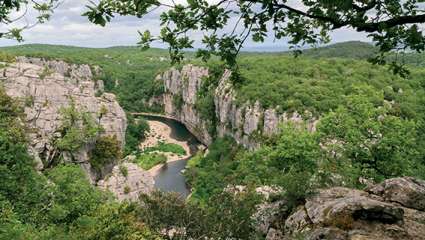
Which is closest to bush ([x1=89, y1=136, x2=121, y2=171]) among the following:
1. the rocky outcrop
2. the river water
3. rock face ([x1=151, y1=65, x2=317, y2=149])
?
the river water

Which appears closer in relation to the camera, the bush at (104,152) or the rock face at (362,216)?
the rock face at (362,216)

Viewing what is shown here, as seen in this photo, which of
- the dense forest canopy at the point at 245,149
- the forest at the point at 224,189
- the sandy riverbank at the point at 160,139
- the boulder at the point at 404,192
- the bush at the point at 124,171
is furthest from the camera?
the sandy riverbank at the point at 160,139

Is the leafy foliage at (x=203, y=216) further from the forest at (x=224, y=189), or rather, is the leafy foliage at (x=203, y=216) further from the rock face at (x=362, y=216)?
the rock face at (x=362, y=216)

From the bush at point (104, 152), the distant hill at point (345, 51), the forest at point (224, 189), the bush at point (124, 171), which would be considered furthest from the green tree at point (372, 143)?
the distant hill at point (345, 51)

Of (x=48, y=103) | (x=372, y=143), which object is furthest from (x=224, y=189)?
(x=48, y=103)

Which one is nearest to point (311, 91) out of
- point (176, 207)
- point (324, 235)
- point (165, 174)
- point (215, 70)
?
point (165, 174)

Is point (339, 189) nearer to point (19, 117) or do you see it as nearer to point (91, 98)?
point (19, 117)

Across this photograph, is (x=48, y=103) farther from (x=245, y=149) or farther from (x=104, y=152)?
(x=245, y=149)
